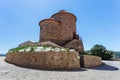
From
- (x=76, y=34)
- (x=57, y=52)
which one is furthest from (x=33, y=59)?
(x=76, y=34)

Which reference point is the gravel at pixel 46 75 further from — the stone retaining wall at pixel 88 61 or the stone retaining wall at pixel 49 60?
the stone retaining wall at pixel 88 61

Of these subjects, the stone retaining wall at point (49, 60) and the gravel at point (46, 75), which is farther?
the stone retaining wall at point (49, 60)

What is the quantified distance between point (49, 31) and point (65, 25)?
145 inches

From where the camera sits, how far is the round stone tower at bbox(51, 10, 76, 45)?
23938 millimetres

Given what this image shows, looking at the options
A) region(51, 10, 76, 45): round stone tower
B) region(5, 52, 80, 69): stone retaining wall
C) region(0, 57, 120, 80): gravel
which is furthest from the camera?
region(51, 10, 76, 45): round stone tower

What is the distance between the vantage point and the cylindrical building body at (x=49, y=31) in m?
22.5

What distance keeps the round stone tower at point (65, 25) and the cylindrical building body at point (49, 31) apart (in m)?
1.25

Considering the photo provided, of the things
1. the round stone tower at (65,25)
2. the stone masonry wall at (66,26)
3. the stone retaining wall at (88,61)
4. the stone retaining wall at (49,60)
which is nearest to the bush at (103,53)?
the round stone tower at (65,25)

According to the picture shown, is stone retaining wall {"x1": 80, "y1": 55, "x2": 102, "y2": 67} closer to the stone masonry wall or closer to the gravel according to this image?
the gravel

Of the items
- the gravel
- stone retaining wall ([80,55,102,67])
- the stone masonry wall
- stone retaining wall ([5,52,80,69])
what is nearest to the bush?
the stone masonry wall

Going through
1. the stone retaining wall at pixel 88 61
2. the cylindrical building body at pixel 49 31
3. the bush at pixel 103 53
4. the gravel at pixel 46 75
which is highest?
the cylindrical building body at pixel 49 31

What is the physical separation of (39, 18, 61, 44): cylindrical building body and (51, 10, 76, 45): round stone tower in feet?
4.09

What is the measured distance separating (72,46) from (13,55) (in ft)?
32.4

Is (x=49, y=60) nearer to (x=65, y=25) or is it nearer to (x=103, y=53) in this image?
(x=65, y=25)
